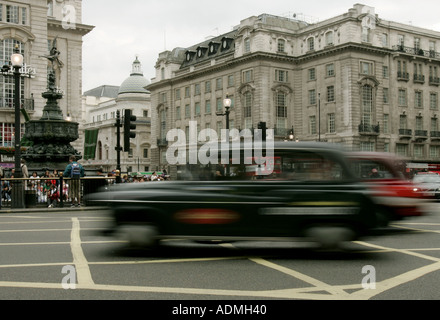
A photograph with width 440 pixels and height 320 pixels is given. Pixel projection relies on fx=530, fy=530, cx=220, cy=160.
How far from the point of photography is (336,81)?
198 ft

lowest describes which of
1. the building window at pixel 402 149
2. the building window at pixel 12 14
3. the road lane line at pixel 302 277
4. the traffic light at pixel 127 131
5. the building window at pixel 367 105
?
the road lane line at pixel 302 277

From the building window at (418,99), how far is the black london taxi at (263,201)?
6322 cm

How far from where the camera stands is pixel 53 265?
7.63m

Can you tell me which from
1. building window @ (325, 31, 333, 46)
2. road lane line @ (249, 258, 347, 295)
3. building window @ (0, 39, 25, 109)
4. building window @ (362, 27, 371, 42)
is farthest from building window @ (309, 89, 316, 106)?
road lane line @ (249, 258, 347, 295)

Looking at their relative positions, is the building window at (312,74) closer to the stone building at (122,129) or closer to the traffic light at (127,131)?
the stone building at (122,129)

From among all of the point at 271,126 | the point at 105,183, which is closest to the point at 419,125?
the point at 271,126

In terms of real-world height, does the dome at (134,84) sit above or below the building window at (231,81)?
above

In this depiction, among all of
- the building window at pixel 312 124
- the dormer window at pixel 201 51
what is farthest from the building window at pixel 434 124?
the dormer window at pixel 201 51

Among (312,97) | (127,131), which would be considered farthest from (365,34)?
(127,131)

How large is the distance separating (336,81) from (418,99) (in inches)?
554

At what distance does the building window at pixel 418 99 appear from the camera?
Result: 67.0m

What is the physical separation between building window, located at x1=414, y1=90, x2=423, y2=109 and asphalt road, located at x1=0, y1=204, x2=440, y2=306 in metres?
60.6

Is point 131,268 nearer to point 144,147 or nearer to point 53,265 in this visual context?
point 53,265
